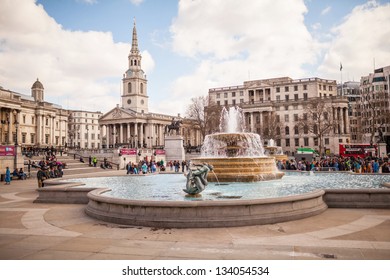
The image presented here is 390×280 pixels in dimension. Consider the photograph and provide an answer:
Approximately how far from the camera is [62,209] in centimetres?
1170

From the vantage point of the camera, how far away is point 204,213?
8.26 metres

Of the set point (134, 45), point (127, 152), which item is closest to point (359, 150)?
point (127, 152)

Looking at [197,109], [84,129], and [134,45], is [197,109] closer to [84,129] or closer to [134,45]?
[134,45]

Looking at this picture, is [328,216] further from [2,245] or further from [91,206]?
[2,245]

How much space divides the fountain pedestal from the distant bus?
80.9 ft

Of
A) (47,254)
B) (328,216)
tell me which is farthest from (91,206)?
(328,216)

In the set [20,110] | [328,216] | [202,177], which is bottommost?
[328,216]

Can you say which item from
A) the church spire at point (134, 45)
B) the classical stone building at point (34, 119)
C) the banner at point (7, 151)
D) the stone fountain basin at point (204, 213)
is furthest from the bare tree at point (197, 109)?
the stone fountain basin at point (204, 213)

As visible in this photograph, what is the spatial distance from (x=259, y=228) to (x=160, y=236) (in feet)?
8.39

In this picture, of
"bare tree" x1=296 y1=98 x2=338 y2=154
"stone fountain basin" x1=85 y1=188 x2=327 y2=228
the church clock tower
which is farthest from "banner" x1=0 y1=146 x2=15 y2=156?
the church clock tower

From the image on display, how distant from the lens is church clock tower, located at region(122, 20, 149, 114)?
111188 millimetres

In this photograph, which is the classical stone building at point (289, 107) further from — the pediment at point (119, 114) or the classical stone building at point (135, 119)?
the pediment at point (119, 114)

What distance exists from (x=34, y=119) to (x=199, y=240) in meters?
82.2
